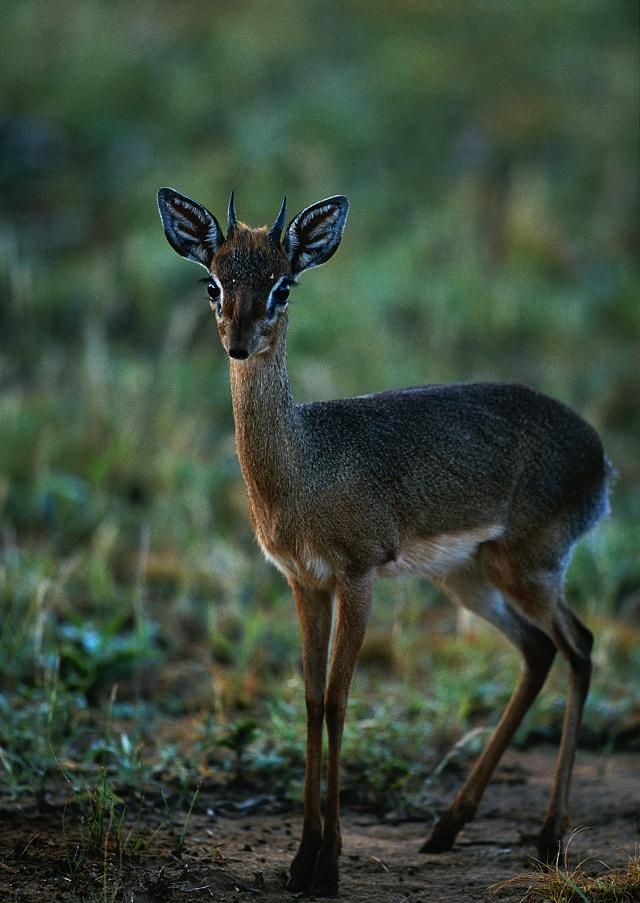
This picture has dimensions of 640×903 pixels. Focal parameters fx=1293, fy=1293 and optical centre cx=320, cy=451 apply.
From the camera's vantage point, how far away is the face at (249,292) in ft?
14.0

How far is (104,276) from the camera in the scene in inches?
419

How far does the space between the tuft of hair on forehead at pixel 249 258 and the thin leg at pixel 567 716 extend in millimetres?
1805

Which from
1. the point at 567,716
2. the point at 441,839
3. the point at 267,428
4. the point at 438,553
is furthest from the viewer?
the point at 567,716

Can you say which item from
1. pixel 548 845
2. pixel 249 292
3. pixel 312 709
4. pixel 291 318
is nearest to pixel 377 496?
pixel 312 709

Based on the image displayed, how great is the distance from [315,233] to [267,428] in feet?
2.42

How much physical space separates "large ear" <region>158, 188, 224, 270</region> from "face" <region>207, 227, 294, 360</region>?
137 millimetres

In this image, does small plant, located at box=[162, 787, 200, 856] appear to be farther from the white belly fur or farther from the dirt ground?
the white belly fur

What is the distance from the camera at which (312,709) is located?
459 centimetres

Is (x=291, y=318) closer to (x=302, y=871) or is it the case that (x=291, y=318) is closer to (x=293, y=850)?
(x=293, y=850)

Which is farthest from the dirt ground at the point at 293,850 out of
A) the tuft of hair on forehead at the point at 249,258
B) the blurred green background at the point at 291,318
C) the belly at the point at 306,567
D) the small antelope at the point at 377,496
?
the tuft of hair on forehead at the point at 249,258

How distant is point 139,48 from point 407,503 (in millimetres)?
12925

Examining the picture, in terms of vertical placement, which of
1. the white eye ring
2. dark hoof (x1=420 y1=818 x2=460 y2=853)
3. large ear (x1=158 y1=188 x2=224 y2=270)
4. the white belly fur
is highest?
large ear (x1=158 y1=188 x2=224 y2=270)

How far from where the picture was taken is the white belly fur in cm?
486

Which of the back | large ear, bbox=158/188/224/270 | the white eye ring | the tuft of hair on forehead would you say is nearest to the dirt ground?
the back
